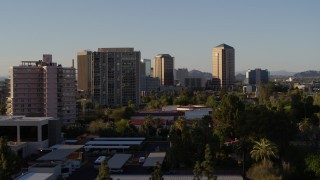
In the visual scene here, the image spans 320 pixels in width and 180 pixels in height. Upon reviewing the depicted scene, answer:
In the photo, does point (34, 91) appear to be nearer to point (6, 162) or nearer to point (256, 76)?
point (6, 162)

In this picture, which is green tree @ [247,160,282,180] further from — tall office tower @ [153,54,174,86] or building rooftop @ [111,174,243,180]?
tall office tower @ [153,54,174,86]

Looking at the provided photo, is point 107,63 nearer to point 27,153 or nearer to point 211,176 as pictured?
point 27,153

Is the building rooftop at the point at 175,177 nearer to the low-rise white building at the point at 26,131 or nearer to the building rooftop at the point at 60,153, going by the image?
the building rooftop at the point at 60,153

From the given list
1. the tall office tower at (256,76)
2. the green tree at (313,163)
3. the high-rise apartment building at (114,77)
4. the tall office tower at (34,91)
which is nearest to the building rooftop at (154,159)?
the green tree at (313,163)

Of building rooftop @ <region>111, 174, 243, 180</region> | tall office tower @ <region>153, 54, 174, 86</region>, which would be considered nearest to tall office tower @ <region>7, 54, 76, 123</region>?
building rooftop @ <region>111, 174, 243, 180</region>

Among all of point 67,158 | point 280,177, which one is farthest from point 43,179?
point 280,177
